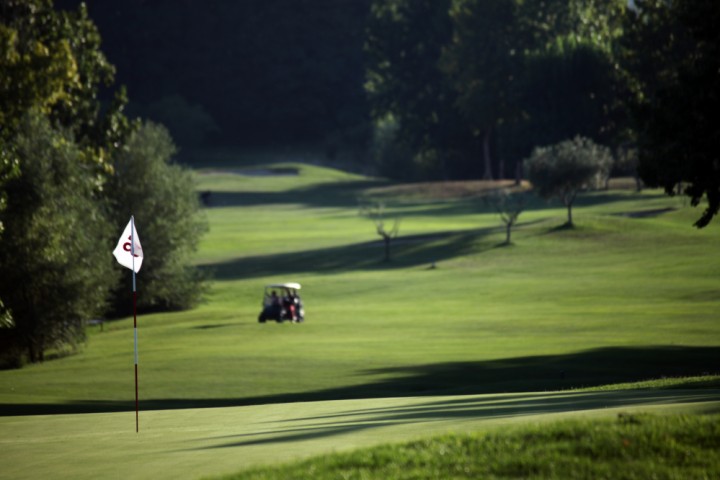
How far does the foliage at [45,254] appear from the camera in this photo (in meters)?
41.6

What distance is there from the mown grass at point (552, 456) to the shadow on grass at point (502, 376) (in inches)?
533

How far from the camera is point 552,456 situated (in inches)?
488

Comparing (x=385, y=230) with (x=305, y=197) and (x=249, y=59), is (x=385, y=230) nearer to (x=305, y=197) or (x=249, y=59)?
(x=305, y=197)

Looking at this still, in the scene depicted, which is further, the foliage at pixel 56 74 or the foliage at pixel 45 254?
the foliage at pixel 56 74

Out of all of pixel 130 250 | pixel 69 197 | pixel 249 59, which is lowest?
pixel 130 250

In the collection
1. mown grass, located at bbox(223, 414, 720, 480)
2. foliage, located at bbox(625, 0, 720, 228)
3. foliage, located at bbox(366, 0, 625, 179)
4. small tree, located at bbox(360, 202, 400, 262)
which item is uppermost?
foliage, located at bbox(366, 0, 625, 179)

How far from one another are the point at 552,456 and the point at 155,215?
146ft

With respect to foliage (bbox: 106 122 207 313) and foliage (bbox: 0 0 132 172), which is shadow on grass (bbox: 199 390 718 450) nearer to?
foliage (bbox: 0 0 132 172)

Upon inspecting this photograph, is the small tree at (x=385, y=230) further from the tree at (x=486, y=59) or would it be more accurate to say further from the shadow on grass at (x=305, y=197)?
the tree at (x=486, y=59)

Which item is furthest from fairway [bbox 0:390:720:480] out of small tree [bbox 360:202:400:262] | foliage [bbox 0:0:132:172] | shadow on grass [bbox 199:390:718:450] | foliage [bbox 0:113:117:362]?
small tree [bbox 360:202:400:262]

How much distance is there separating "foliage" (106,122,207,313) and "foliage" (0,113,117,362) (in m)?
10.1

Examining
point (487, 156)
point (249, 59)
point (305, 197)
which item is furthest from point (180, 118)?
point (487, 156)

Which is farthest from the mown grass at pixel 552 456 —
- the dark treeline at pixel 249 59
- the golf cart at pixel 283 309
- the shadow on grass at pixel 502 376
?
the dark treeline at pixel 249 59

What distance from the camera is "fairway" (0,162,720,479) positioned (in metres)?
16.8
